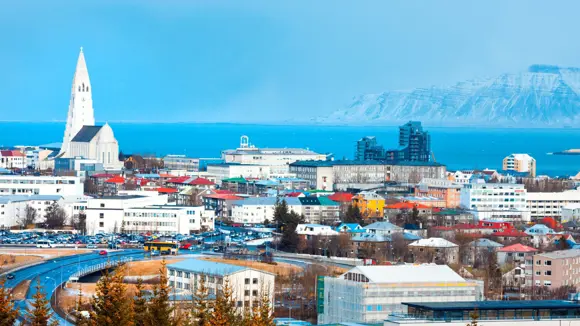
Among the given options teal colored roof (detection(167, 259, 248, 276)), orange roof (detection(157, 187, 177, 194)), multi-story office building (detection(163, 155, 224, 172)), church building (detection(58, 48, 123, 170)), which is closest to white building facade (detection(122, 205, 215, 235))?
orange roof (detection(157, 187, 177, 194))

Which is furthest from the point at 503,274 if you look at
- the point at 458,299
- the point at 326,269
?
the point at 458,299

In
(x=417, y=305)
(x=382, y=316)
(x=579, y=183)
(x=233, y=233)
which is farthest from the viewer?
(x=579, y=183)

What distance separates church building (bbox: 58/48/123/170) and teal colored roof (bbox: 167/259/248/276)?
39226mm

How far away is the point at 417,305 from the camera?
22.3 meters

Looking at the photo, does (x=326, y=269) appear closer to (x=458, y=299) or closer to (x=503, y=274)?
(x=503, y=274)

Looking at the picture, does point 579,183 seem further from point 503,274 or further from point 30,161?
point 503,274

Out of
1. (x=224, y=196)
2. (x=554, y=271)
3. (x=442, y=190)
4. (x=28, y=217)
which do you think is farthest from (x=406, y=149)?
(x=554, y=271)

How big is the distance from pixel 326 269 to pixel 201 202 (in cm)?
2072

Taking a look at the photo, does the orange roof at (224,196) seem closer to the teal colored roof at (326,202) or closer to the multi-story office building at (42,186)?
the teal colored roof at (326,202)

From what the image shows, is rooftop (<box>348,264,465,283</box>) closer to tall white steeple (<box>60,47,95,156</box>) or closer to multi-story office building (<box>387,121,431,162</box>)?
tall white steeple (<box>60,47,95,156</box>)

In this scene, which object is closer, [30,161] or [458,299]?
[458,299]

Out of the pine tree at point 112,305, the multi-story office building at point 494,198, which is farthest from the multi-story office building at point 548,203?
the pine tree at point 112,305

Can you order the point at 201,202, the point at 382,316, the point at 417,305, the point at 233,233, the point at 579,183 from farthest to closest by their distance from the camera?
the point at 579,183
the point at 201,202
the point at 233,233
the point at 382,316
the point at 417,305

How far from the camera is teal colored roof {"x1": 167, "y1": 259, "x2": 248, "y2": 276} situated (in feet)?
97.8
